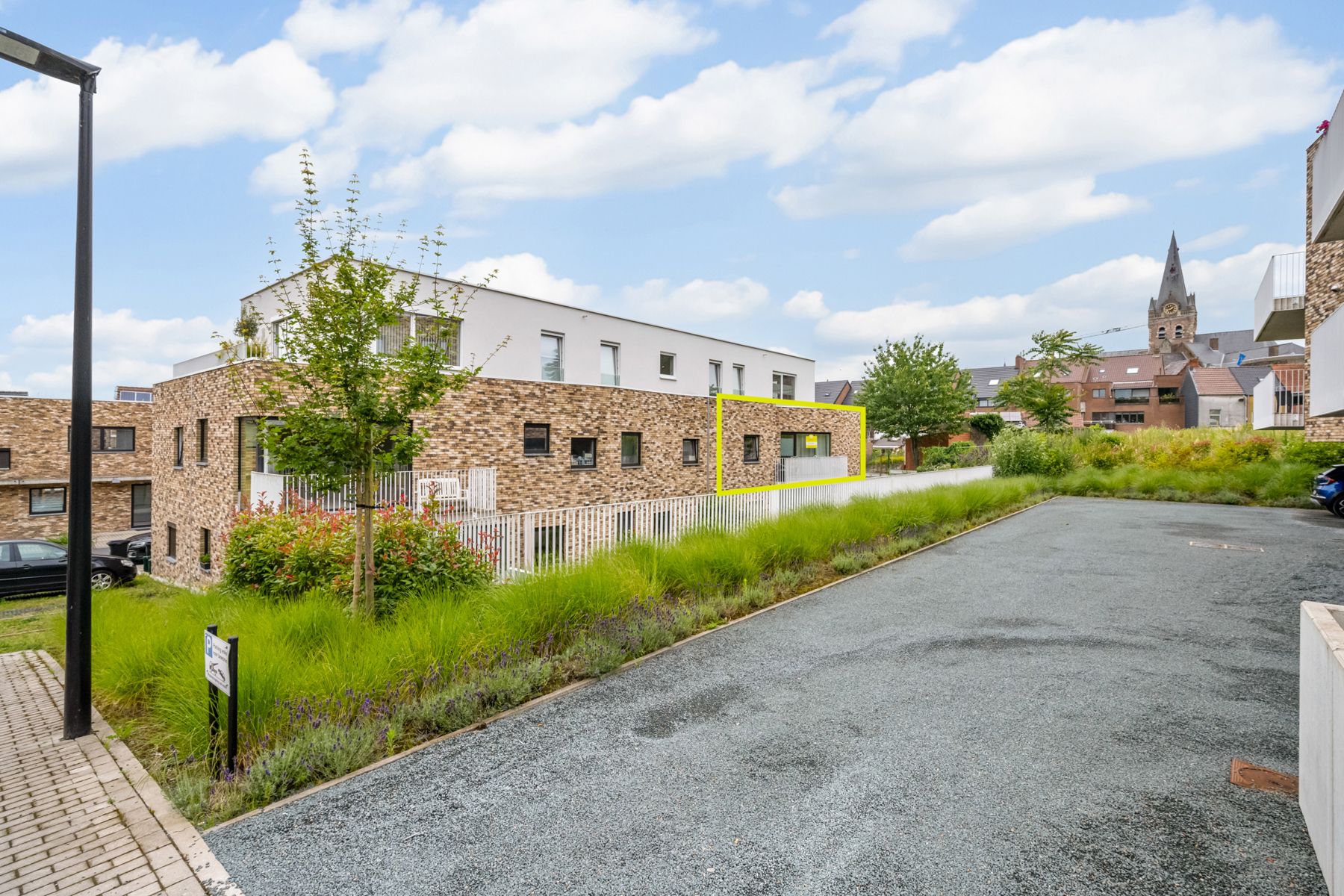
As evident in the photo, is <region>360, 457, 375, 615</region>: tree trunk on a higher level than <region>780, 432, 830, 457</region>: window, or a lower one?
lower

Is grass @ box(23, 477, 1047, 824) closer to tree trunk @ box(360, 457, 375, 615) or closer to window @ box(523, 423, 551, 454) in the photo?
tree trunk @ box(360, 457, 375, 615)

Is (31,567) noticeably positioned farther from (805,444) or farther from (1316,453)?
(1316,453)

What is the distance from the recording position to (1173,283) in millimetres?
78375

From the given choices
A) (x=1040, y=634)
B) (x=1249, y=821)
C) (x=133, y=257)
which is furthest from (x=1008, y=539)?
(x=133, y=257)

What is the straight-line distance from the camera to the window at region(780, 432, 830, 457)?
23812 millimetres

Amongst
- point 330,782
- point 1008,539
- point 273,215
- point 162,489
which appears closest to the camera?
point 330,782

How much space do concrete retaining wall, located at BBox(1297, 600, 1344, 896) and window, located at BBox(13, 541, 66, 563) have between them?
21.5m

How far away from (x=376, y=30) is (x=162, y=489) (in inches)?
635

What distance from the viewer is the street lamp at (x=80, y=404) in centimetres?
454

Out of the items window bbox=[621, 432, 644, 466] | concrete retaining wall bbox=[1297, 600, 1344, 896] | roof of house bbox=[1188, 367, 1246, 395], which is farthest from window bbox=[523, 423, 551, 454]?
roof of house bbox=[1188, 367, 1246, 395]

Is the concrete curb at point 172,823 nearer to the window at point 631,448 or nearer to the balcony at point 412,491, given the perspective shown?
the balcony at point 412,491

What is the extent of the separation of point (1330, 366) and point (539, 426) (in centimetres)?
1393

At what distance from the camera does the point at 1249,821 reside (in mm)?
3246

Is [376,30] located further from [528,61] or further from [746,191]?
[746,191]
